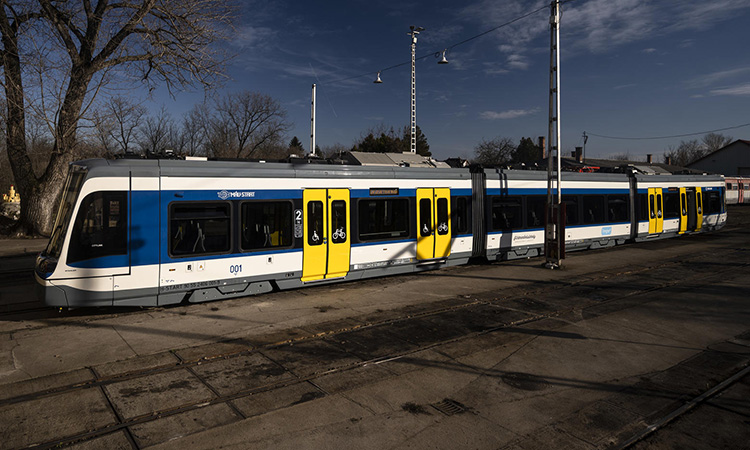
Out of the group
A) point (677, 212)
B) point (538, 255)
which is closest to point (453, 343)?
point (538, 255)

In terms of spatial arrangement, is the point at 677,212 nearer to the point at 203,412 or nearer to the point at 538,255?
the point at 538,255

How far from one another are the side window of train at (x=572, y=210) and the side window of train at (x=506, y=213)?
2.81 meters

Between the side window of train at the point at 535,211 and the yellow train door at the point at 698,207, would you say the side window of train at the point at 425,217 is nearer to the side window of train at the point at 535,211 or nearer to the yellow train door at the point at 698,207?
the side window of train at the point at 535,211

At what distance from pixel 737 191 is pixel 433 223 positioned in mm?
54160

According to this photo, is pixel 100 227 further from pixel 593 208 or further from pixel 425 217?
pixel 593 208

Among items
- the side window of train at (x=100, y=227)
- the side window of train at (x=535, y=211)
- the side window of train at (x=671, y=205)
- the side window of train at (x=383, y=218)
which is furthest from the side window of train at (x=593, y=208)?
the side window of train at (x=100, y=227)

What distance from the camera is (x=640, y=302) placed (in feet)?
36.2

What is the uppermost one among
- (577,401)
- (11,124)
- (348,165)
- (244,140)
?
(244,140)

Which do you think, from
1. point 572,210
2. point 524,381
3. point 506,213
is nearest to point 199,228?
point 524,381

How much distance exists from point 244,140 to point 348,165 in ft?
151

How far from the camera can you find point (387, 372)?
6750mm

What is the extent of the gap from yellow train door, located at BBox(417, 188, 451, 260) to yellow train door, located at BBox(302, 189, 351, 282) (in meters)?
2.65

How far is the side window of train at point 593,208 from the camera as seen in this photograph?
62.1 feet

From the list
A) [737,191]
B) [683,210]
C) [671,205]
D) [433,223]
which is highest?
[737,191]
